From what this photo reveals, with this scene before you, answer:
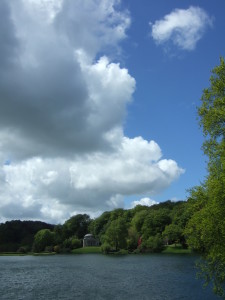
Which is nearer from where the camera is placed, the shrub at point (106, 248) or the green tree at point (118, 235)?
the green tree at point (118, 235)

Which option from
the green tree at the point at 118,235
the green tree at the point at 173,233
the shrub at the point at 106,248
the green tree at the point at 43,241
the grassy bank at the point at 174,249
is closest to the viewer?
the grassy bank at the point at 174,249

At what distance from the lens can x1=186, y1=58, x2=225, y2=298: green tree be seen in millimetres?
24672

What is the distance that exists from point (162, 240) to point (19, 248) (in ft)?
301

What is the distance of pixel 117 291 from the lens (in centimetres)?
4612

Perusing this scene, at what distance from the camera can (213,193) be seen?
24766 millimetres

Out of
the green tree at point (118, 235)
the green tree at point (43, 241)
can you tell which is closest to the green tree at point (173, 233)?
the green tree at point (118, 235)

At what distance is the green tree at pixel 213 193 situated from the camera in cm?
2467

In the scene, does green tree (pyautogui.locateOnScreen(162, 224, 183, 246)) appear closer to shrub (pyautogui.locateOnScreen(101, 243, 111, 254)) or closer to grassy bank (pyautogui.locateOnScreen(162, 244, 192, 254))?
grassy bank (pyautogui.locateOnScreen(162, 244, 192, 254))

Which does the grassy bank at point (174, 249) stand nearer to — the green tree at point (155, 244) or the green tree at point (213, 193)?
the green tree at point (155, 244)

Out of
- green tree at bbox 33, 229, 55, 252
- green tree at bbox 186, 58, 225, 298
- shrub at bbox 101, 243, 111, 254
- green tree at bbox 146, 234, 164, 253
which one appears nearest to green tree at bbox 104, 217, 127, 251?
shrub at bbox 101, 243, 111, 254

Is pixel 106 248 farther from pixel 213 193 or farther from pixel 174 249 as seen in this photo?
pixel 213 193

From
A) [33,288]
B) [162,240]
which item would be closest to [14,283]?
[33,288]

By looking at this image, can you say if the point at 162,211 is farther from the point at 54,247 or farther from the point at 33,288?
the point at 33,288

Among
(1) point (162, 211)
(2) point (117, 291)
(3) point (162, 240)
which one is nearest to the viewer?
(2) point (117, 291)
